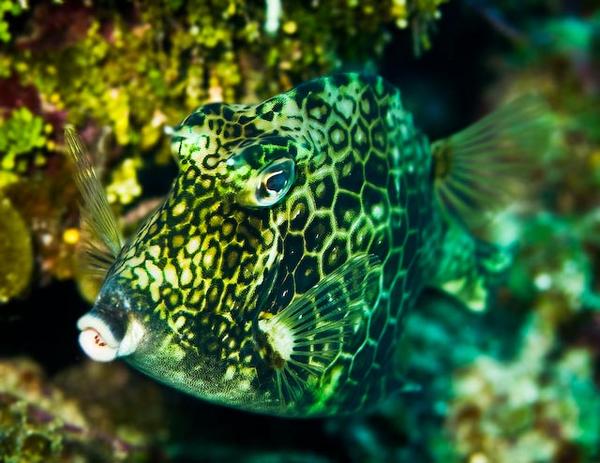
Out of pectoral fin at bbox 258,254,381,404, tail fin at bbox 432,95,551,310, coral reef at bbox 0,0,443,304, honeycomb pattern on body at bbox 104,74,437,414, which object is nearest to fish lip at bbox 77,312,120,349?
honeycomb pattern on body at bbox 104,74,437,414

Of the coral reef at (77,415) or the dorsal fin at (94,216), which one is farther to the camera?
the coral reef at (77,415)

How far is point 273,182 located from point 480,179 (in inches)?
68.8

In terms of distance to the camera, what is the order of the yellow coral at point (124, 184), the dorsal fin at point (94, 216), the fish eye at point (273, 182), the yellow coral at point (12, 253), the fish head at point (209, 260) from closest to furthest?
the fish head at point (209, 260)
the fish eye at point (273, 182)
the dorsal fin at point (94, 216)
the yellow coral at point (12, 253)
the yellow coral at point (124, 184)

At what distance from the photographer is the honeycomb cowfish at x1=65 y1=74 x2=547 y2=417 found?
86.8 inches

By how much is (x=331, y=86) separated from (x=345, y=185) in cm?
42

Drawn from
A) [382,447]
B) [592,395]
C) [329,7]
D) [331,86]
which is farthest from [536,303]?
[331,86]

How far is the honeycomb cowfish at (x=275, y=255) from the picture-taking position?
2205 mm

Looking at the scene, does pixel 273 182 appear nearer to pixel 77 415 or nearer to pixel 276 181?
pixel 276 181

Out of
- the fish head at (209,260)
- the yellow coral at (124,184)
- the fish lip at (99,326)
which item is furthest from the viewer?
the yellow coral at (124,184)

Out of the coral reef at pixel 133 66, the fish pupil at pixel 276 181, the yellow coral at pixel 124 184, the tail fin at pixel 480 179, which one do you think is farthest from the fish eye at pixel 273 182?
the yellow coral at pixel 124 184

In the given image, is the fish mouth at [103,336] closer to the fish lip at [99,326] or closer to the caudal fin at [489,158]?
the fish lip at [99,326]

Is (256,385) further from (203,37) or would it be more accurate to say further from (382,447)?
(382,447)

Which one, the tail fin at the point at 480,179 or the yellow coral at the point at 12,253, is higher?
the yellow coral at the point at 12,253

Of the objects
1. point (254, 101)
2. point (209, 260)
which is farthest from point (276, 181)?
point (254, 101)
